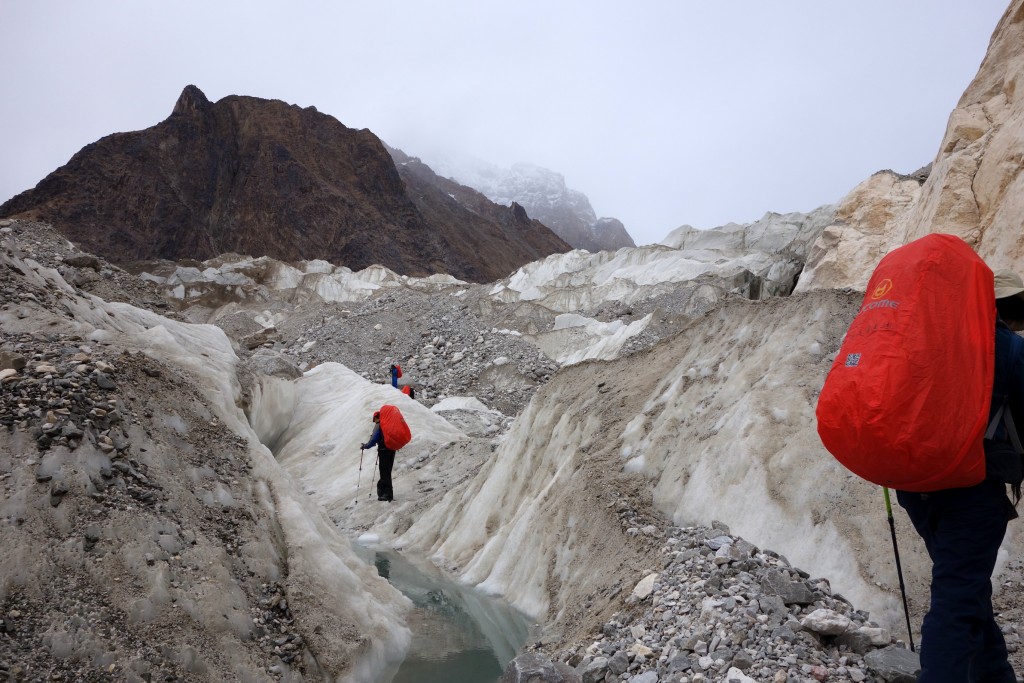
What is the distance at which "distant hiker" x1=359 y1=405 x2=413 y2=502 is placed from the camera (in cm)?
1324

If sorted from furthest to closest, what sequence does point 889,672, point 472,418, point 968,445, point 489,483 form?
point 472,418 < point 489,483 < point 889,672 < point 968,445

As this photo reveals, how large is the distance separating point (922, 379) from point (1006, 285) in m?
0.88

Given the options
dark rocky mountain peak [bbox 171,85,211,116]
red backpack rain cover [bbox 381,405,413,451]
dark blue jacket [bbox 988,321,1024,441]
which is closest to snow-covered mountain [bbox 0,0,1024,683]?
red backpack rain cover [bbox 381,405,413,451]

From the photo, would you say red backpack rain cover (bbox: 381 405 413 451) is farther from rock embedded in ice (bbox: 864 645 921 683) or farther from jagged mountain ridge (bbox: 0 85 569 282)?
jagged mountain ridge (bbox: 0 85 569 282)

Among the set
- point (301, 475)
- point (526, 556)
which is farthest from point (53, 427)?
point (301, 475)

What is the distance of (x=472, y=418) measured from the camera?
2022cm

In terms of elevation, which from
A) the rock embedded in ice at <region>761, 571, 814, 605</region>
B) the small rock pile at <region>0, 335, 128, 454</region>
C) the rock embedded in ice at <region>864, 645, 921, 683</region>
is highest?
the small rock pile at <region>0, 335, 128, 454</region>

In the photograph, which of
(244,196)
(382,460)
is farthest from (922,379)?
(244,196)

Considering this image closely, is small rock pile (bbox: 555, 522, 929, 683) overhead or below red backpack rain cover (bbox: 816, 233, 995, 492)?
below

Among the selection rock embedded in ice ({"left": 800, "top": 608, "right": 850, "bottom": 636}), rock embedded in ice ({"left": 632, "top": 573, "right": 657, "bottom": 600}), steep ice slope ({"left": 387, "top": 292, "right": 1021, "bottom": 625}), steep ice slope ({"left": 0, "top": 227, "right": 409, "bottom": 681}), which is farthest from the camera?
rock embedded in ice ({"left": 632, "top": 573, "right": 657, "bottom": 600})

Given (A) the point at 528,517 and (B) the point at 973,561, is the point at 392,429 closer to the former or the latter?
(A) the point at 528,517

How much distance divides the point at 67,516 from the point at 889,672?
15.1 feet

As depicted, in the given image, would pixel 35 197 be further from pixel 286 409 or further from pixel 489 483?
pixel 489 483

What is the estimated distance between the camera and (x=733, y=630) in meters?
4.17
